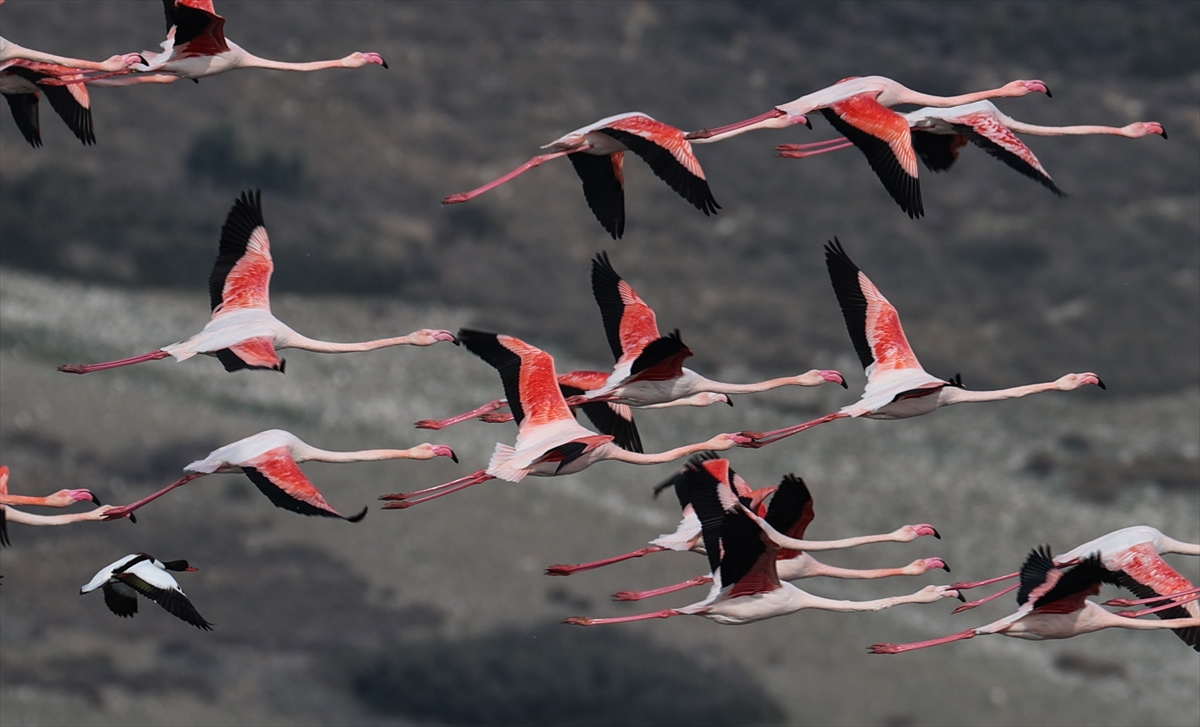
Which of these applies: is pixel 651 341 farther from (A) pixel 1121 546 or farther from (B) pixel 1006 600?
(B) pixel 1006 600

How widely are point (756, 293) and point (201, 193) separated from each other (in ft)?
54.2

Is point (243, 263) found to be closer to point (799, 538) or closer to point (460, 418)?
point (460, 418)

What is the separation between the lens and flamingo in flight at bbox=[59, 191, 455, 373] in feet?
75.9

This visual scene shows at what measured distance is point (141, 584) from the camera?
22.7 metres

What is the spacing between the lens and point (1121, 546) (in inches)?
918

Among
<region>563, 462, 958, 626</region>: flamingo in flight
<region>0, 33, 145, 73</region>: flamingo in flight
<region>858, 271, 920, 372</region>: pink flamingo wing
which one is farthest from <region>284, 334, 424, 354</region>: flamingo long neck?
<region>858, 271, 920, 372</region>: pink flamingo wing

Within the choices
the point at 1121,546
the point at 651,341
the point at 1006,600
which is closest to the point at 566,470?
the point at 651,341

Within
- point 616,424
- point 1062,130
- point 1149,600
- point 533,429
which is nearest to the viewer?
point 1149,600

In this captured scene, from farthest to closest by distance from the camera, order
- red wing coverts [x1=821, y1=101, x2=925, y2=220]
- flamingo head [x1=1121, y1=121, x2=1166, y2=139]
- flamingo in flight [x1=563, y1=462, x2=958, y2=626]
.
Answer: flamingo head [x1=1121, y1=121, x2=1166, y2=139]
red wing coverts [x1=821, y1=101, x2=925, y2=220]
flamingo in flight [x1=563, y1=462, x2=958, y2=626]

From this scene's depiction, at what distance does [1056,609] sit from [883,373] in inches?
142

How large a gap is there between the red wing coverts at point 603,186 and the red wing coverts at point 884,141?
2.53 m

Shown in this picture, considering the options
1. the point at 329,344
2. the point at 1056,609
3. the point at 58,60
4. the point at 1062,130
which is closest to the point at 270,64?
the point at 58,60

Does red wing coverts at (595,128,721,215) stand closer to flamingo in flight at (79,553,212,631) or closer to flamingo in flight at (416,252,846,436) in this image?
flamingo in flight at (416,252,846,436)

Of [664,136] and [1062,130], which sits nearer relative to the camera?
[664,136]
